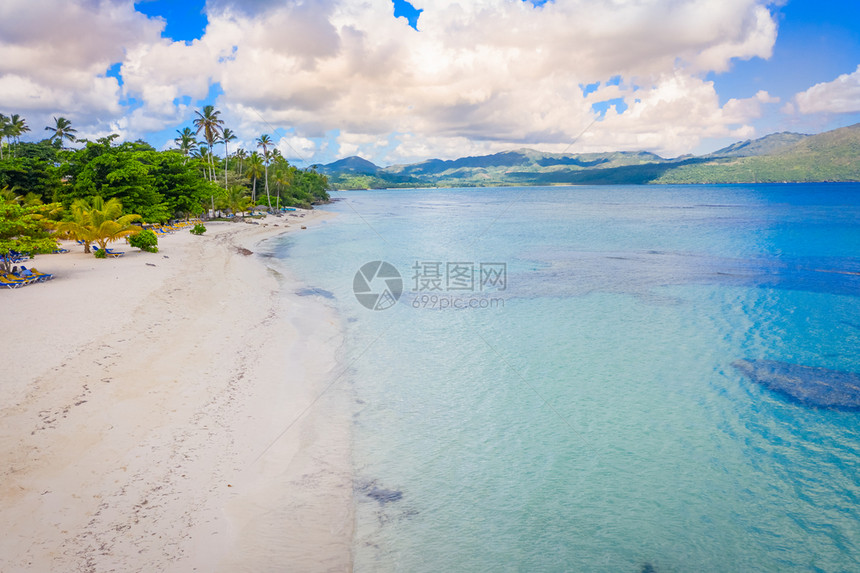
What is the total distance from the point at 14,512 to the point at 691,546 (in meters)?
10.2

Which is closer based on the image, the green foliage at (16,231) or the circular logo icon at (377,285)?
the green foliage at (16,231)

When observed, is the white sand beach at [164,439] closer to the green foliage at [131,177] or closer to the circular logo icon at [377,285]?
the circular logo icon at [377,285]

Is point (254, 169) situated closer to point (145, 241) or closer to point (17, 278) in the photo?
point (145, 241)

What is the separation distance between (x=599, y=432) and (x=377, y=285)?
17.4m

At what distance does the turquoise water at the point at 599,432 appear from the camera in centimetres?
721

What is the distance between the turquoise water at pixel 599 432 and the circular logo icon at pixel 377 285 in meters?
0.80

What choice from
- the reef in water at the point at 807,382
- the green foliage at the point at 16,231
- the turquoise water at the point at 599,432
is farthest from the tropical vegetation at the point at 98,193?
the reef in water at the point at 807,382

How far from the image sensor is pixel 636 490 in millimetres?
8523

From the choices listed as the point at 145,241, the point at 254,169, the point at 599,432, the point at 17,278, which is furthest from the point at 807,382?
the point at 254,169

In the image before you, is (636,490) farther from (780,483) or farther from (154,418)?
(154,418)

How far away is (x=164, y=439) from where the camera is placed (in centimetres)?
841

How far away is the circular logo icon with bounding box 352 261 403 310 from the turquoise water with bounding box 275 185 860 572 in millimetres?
798

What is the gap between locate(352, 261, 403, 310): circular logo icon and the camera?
866 inches

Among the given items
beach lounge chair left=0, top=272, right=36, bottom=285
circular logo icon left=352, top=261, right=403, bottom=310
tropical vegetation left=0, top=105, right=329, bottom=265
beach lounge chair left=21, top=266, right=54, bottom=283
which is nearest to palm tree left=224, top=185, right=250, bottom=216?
tropical vegetation left=0, top=105, right=329, bottom=265
